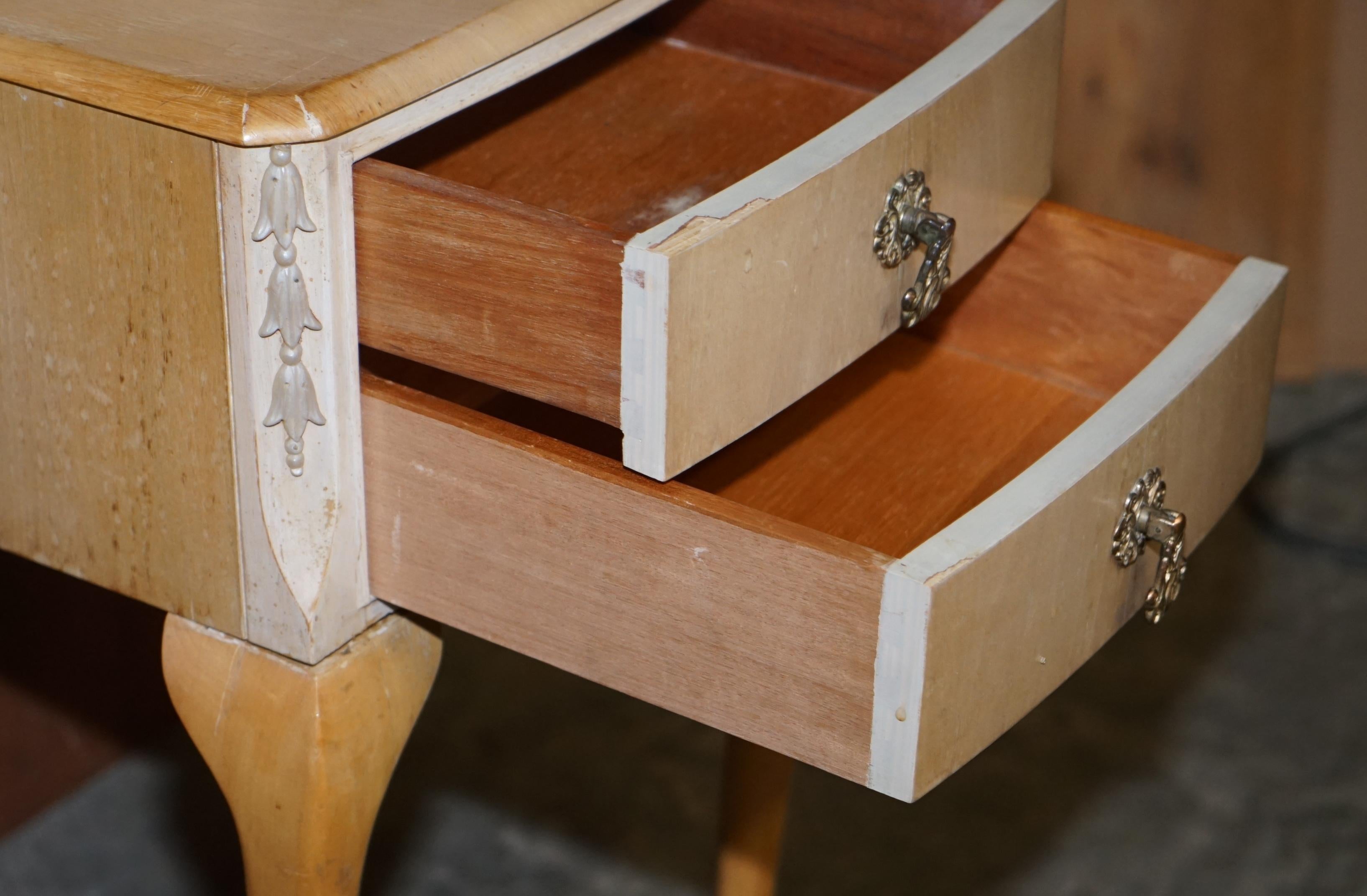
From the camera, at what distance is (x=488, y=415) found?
0.72 metres

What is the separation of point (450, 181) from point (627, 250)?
89mm

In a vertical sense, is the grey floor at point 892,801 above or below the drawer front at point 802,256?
below

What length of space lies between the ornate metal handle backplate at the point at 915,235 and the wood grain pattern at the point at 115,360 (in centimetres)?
27

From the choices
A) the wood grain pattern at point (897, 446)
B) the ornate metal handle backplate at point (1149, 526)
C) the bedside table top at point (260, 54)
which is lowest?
the wood grain pattern at point (897, 446)

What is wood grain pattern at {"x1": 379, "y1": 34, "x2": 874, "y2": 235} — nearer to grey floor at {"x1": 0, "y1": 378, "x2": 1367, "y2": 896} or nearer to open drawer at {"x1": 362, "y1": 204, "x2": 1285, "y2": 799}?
open drawer at {"x1": 362, "y1": 204, "x2": 1285, "y2": 799}

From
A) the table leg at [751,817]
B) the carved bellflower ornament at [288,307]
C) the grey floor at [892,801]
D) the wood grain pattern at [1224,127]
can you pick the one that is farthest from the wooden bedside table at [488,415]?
the wood grain pattern at [1224,127]

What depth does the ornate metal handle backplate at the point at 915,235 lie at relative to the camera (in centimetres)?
71

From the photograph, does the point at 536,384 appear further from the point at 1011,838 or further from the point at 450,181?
the point at 1011,838

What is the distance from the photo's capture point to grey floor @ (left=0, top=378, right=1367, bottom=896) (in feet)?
4.19

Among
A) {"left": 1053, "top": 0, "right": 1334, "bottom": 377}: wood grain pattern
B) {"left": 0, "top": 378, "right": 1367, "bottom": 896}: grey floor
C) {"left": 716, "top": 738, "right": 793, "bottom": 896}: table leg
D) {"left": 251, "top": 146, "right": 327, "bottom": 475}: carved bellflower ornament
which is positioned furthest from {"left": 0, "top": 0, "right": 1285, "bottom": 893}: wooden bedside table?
{"left": 1053, "top": 0, "right": 1334, "bottom": 377}: wood grain pattern

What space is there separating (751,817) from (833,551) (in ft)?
1.65

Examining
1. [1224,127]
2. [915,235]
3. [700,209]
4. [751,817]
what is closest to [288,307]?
[700,209]

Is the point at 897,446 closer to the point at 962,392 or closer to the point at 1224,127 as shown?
the point at 962,392

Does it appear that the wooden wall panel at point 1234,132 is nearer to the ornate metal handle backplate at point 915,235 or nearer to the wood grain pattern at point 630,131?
the wood grain pattern at point 630,131
